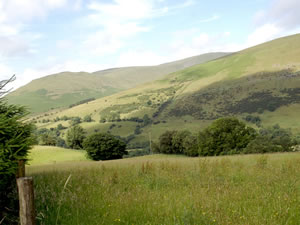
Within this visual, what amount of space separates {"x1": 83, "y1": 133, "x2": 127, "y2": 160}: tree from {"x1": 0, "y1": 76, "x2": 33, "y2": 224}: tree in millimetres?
74972

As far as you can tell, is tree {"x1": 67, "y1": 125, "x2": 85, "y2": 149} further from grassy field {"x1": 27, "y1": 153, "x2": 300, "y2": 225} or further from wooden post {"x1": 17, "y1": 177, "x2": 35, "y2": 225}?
wooden post {"x1": 17, "y1": 177, "x2": 35, "y2": 225}

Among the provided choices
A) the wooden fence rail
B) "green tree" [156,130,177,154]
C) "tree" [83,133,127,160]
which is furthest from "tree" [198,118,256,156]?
the wooden fence rail

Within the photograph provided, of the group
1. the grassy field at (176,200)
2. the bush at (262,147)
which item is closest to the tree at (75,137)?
the bush at (262,147)

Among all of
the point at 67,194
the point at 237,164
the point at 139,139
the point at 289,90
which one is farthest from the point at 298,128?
the point at 67,194

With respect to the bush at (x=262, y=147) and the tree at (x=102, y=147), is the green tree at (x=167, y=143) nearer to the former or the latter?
the tree at (x=102, y=147)

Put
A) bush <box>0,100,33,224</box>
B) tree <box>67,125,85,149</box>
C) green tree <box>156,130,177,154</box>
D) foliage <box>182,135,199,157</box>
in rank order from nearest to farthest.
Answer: bush <box>0,100,33,224</box> → foliage <box>182,135,199,157</box> → green tree <box>156,130,177,154</box> → tree <box>67,125,85,149</box>

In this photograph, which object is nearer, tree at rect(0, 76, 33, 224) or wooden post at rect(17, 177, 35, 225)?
wooden post at rect(17, 177, 35, 225)

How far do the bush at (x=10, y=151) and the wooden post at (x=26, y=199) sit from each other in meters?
1.06

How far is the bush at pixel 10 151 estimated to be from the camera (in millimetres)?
5414

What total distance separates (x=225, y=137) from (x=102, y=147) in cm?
3517

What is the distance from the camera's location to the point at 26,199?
443cm


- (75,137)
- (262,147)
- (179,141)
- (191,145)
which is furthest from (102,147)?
(262,147)

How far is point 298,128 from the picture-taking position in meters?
119

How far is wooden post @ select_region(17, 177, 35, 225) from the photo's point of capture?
4.38 metres
